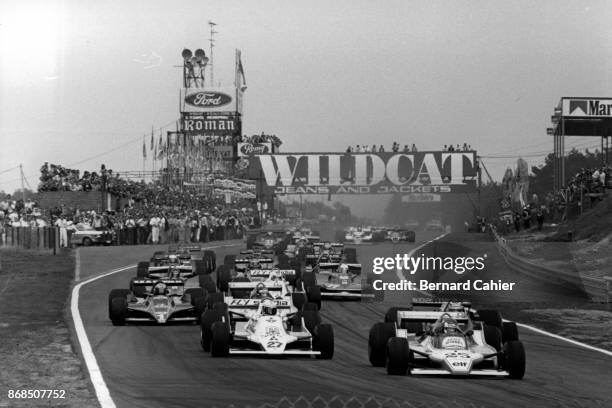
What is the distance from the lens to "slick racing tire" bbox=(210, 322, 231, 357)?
1600 cm

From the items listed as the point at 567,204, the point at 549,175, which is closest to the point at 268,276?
the point at 567,204

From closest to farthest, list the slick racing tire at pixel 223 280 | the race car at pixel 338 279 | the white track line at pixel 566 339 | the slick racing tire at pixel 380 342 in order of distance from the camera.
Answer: the slick racing tire at pixel 380 342 < the white track line at pixel 566 339 < the race car at pixel 338 279 < the slick racing tire at pixel 223 280

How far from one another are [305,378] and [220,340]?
225cm

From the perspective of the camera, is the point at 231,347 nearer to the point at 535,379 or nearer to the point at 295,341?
the point at 295,341

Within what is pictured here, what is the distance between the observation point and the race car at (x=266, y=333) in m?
16.1

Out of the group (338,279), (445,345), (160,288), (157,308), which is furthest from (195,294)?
(445,345)

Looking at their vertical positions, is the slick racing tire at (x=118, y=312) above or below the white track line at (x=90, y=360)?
above

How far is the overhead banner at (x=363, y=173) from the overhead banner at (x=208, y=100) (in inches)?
862

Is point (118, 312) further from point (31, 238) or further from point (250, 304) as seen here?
point (31, 238)

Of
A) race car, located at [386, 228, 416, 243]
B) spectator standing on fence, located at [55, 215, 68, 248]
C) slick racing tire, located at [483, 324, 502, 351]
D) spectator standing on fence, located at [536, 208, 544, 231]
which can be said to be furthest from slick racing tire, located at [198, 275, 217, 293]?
spectator standing on fence, located at [536, 208, 544, 231]

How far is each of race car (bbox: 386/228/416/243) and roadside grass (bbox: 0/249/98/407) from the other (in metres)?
14.9

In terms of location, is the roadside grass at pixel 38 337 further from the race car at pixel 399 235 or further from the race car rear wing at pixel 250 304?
the race car at pixel 399 235

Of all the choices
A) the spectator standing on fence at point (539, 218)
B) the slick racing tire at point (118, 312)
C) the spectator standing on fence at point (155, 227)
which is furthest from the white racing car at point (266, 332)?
the spectator standing on fence at point (155, 227)

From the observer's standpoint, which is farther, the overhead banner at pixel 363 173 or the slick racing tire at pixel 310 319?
the overhead banner at pixel 363 173
